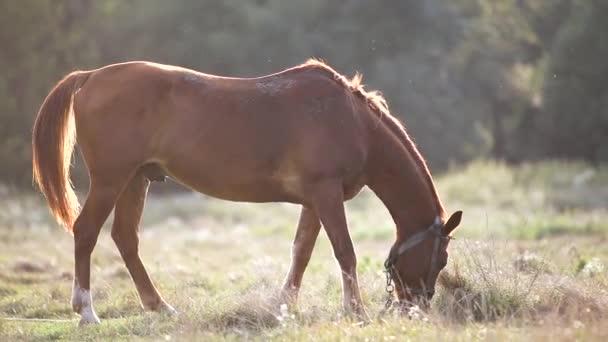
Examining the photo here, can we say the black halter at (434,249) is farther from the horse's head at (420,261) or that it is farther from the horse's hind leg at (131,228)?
the horse's hind leg at (131,228)

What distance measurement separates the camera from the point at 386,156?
27.0 feet

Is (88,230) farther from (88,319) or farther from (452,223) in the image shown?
(452,223)

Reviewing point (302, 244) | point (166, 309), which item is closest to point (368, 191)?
point (302, 244)

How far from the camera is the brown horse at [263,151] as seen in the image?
8023mm

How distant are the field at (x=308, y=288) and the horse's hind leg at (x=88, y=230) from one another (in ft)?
0.65

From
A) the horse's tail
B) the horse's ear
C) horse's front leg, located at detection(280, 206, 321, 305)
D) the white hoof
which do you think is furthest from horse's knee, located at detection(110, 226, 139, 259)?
the horse's ear

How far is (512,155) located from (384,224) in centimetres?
1821

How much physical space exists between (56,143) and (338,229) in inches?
102

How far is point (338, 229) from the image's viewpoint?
7941 millimetres

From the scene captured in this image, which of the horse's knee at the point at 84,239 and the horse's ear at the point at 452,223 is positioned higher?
the horse's ear at the point at 452,223

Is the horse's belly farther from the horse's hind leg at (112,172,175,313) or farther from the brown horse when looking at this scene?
the horse's hind leg at (112,172,175,313)

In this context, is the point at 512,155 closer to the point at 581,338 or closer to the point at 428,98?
the point at 428,98

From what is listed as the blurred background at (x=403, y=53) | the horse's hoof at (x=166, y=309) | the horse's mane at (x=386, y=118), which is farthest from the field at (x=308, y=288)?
the blurred background at (x=403, y=53)

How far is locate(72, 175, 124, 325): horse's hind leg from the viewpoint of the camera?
319 inches
